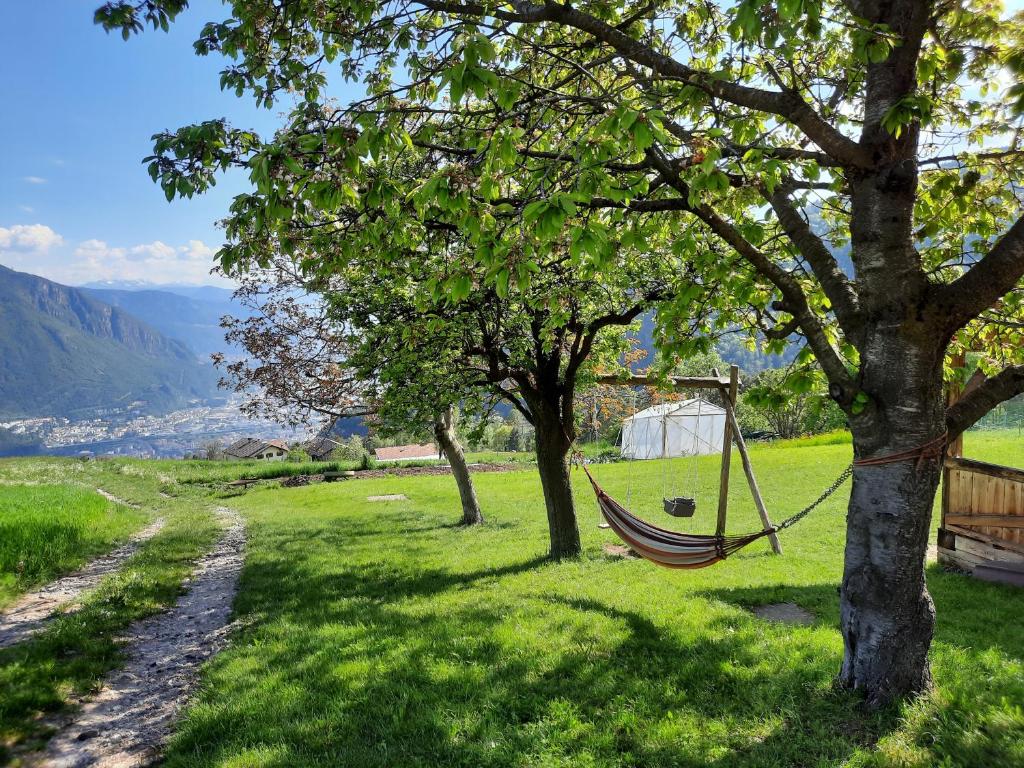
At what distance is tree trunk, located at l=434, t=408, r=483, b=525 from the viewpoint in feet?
46.7

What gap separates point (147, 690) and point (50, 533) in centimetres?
768

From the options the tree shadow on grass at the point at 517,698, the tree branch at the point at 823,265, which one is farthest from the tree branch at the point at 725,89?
the tree shadow on grass at the point at 517,698

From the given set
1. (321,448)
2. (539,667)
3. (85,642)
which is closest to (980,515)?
(539,667)

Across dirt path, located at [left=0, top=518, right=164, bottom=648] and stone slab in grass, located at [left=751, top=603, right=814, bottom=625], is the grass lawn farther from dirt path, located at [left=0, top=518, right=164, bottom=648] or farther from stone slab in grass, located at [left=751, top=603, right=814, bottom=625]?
dirt path, located at [left=0, top=518, right=164, bottom=648]

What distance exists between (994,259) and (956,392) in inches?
259

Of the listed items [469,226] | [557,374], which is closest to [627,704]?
[469,226]

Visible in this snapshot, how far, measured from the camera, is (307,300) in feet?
44.8

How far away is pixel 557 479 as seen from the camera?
30.5 ft

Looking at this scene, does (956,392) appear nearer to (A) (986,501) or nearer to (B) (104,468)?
(A) (986,501)

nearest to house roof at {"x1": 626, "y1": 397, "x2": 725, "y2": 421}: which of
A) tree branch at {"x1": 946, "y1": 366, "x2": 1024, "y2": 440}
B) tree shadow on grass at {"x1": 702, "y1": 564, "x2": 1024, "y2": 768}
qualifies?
tree shadow on grass at {"x1": 702, "y1": 564, "x2": 1024, "y2": 768}

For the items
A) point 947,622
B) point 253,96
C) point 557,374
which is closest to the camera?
point 253,96

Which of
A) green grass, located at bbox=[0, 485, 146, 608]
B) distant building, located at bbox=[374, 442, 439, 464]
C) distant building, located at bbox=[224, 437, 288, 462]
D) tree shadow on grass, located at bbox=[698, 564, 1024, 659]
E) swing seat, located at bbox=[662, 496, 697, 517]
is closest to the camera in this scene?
tree shadow on grass, located at bbox=[698, 564, 1024, 659]

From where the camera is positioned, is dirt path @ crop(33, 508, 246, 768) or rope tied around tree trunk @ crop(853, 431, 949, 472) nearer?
rope tied around tree trunk @ crop(853, 431, 949, 472)

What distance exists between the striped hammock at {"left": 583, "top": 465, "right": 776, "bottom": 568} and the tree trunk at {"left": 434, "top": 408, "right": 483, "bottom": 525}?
7.14 m
